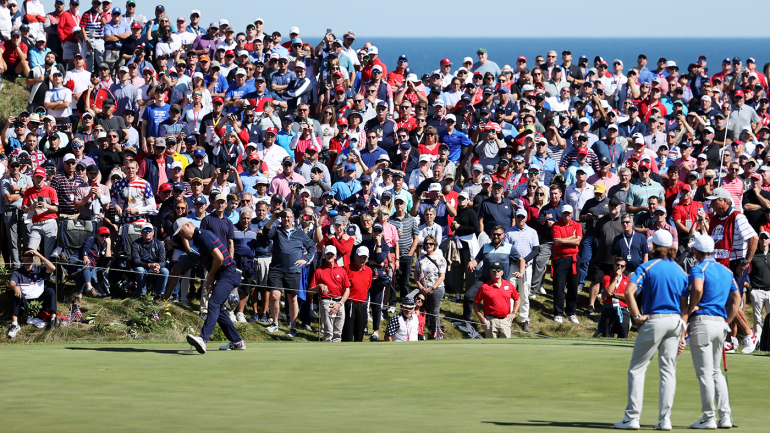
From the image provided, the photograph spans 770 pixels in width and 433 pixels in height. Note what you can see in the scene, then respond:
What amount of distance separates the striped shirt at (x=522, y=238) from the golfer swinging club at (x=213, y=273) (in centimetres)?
715

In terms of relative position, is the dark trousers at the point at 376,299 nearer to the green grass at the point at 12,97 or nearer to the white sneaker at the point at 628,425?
the white sneaker at the point at 628,425

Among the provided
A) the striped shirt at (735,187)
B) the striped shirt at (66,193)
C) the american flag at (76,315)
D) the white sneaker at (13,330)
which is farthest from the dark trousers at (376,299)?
the striped shirt at (735,187)

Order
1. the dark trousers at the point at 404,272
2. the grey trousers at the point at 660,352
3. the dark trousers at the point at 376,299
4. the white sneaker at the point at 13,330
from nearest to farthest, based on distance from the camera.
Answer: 1. the grey trousers at the point at 660,352
2. the white sneaker at the point at 13,330
3. the dark trousers at the point at 376,299
4. the dark trousers at the point at 404,272

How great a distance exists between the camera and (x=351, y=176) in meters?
18.5

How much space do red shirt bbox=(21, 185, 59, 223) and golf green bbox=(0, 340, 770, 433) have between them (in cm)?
397

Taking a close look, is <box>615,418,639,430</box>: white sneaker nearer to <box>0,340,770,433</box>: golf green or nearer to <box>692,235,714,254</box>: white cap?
<box>0,340,770,433</box>: golf green

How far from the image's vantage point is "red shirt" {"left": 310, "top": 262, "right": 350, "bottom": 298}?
16297 millimetres

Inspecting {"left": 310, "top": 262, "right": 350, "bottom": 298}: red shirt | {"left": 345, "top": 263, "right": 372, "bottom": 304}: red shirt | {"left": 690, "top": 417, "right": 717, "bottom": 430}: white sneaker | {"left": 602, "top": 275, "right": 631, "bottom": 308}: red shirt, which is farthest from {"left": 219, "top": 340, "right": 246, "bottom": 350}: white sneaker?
{"left": 602, "top": 275, "right": 631, "bottom": 308}: red shirt

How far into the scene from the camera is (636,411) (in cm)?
820

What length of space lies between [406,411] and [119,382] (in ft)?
9.85

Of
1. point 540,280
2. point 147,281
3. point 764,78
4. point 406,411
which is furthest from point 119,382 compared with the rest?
point 764,78

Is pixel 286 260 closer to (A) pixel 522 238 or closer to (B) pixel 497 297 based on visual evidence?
(B) pixel 497 297

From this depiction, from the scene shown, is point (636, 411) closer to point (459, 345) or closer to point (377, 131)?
point (459, 345)

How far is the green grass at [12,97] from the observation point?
23.7 meters
